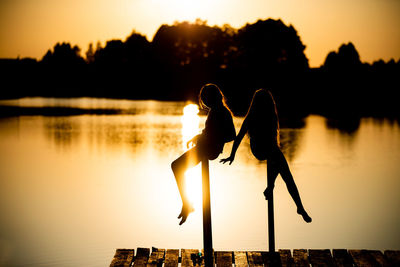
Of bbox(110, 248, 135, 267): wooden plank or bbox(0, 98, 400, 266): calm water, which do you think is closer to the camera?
bbox(110, 248, 135, 267): wooden plank

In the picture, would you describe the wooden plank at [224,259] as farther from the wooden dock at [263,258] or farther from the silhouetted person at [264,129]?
the silhouetted person at [264,129]

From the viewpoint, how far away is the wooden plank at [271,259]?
815 cm

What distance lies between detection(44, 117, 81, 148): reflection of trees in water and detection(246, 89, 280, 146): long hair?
26313 millimetres

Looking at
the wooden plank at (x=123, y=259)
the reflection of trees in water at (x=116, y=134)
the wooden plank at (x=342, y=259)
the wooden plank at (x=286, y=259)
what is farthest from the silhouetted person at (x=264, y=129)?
the reflection of trees in water at (x=116, y=134)

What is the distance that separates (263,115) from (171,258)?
264 centimetres

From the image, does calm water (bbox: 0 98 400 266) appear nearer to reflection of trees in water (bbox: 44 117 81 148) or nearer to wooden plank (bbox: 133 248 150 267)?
reflection of trees in water (bbox: 44 117 81 148)

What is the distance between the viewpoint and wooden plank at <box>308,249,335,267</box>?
844cm

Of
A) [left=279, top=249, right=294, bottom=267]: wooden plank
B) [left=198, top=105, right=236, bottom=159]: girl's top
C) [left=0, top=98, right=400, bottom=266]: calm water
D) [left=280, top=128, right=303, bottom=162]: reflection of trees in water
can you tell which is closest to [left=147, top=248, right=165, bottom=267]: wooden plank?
[left=279, top=249, right=294, bottom=267]: wooden plank

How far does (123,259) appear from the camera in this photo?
8797 millimetres

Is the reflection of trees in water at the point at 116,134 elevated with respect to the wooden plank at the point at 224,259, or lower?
lower

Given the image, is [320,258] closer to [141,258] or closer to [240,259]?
[240,259]

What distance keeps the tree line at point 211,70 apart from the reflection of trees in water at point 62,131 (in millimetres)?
33506

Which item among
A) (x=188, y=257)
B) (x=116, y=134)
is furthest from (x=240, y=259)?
(x=116, y=134)

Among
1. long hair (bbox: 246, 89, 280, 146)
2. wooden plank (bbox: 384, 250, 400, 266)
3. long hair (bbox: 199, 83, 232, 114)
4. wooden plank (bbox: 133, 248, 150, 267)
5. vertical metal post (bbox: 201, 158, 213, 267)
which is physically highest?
long hair (bbox: 199, 83, 232, 114)
